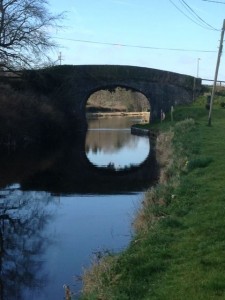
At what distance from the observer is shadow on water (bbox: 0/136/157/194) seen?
1806 cm

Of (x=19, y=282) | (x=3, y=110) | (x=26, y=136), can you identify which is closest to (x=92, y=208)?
(x=19, y=282)

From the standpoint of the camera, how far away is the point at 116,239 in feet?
34.1

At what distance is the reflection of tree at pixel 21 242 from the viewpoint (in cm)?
834

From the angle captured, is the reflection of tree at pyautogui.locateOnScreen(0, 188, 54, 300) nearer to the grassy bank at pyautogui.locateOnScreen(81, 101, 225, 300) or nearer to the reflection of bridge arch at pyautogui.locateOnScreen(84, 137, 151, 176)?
the grassy bank at pyautogui.locateOnScreen(81, 101, 225, 300)

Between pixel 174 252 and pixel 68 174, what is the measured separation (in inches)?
567

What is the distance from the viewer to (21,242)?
35.1 feet

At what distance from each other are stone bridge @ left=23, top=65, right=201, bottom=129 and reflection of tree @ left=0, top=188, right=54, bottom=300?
29.2 metres

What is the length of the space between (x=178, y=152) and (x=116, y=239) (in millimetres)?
9491

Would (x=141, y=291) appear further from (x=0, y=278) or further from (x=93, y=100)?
(x=93, y=100)

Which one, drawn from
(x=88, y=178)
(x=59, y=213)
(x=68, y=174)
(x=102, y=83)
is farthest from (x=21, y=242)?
(x=102, y=83)

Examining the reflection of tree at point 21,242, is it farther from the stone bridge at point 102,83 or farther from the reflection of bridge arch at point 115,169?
the stone bridge at point 102,83

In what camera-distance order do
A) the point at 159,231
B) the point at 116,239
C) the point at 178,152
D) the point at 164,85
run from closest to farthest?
the point at 159,231 → the point at 116,239 → the point at 178,152 → the point at 164,85

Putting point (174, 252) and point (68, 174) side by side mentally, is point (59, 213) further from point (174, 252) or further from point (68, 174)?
point (68, 174)

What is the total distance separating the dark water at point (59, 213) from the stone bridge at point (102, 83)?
1768cm
